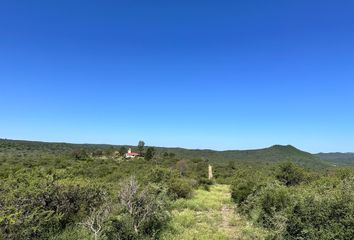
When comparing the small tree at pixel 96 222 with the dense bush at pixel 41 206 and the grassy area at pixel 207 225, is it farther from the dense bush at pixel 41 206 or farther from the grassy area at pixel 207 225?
the grassy area at pixel 207 225

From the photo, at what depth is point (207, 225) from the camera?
42.1 feet

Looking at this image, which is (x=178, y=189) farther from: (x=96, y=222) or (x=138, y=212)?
(x=96, y=222)

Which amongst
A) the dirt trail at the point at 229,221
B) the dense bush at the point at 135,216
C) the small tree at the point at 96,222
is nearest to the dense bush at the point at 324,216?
the dirt trail at the point at 229,221

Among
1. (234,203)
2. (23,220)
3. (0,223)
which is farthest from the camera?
(234,203)

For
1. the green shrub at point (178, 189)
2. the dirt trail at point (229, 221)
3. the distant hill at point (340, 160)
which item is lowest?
the dirt trail at point (229, 221)

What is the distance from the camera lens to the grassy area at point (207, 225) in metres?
11.0

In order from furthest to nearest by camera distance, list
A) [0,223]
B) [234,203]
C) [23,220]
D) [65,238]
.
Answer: [234,203], [65,238], [23,220], [0,223]

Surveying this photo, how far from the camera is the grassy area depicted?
1095cm

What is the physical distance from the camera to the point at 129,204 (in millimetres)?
10008

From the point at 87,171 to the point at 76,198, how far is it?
66.0 feet

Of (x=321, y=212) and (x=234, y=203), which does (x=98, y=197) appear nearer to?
(x=321, y=212)

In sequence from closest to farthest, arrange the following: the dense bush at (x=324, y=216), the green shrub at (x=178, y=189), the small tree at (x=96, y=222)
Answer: the small tree at (x=96, y=222) < the dense bush at (x=324, y=216) < the green shrub at (x=178, y=189)

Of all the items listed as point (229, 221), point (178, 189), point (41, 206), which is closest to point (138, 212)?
point (41, 206)

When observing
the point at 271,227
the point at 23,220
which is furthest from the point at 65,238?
the point at 271,227
